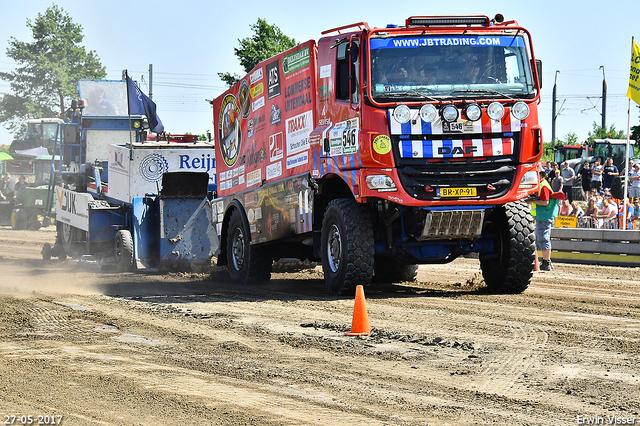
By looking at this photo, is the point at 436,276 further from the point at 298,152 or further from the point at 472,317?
the point at 472,317

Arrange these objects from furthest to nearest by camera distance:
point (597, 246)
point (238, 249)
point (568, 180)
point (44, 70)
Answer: point (44, 70) → point (568, 180) → point (597, 246) → point (238, 249)

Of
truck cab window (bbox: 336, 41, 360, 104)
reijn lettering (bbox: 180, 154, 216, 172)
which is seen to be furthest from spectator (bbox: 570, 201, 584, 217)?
truck cab window (bbox: 336, 41, 360, 104)

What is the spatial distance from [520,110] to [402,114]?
150 centimetres

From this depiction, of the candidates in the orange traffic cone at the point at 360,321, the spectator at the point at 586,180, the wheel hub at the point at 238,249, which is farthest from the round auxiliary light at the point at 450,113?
the spectator at the point at 586,180

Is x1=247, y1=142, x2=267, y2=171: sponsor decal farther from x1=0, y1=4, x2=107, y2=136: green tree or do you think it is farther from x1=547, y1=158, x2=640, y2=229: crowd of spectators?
x1=0, y1=4, x2=107, y2=136: green tree

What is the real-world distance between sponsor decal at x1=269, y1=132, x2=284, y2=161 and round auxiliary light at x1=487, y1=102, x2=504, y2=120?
136 inches

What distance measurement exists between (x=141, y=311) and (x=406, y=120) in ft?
12.6

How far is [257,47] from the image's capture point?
31.7 meters

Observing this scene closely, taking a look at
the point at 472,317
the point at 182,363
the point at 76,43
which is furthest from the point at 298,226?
the point at 76,43

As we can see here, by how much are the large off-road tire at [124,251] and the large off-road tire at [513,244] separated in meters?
7.92

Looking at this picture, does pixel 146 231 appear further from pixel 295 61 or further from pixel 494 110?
pixel 494 110

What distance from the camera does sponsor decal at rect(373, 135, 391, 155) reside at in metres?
10.1

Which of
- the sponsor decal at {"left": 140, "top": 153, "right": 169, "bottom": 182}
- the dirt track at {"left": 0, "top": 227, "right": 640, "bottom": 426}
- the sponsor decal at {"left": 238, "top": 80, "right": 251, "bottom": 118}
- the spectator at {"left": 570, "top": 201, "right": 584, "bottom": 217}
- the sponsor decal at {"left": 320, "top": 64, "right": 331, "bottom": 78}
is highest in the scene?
the sponsor decal at {"left": 238, "top": 80, "right": 251, "bottom": 118}

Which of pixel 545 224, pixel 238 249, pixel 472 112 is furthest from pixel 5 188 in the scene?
pixel 472 112
